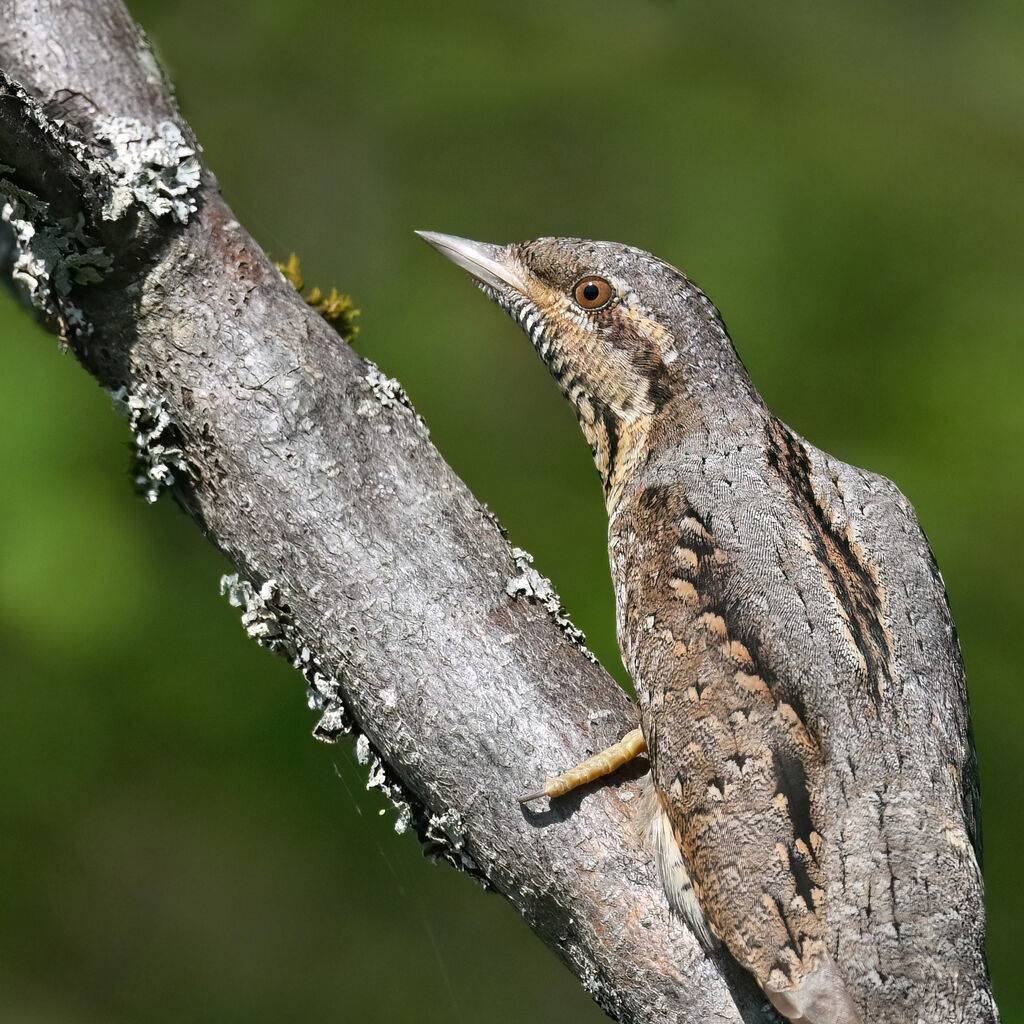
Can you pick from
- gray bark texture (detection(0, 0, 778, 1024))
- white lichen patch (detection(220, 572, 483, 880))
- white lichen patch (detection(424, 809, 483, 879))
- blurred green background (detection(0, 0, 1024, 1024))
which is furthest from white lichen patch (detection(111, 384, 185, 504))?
blurred green background (detection(0, 0, 1024, 1024))

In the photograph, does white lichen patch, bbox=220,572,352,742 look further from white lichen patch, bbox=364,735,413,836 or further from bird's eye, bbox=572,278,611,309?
bird's eye, bbox=572,278,611,309

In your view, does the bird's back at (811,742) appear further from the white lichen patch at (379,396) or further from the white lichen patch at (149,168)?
the white lichen patch at (149,168)

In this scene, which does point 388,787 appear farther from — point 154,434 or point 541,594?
point 154,434

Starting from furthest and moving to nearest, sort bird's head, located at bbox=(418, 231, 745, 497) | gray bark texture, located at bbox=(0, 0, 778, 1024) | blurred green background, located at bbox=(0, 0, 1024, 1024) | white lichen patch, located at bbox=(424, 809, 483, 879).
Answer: blurred green background, located at bbox=(0, 0, 1024, 1024) → bird's head, located at bbox=(418, 231, 745, 497) → white lichen patch, located at bbox=(424, 809, 483, 879) → gray bark texture, located at bbox=(0, 0, 778, 1024)

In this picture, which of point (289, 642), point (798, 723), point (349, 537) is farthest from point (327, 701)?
point (798, 723)

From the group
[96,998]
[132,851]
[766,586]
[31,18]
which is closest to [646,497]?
[766,586]

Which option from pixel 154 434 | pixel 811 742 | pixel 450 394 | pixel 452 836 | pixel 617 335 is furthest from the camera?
pixel 450 394

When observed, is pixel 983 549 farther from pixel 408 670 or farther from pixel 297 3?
pixel 297 3
